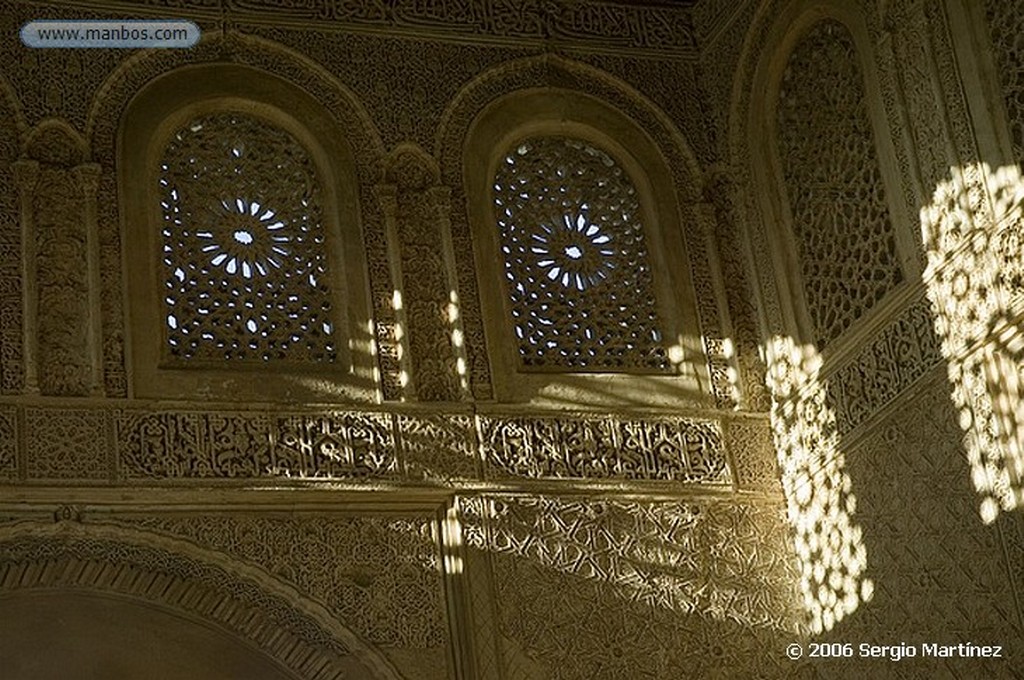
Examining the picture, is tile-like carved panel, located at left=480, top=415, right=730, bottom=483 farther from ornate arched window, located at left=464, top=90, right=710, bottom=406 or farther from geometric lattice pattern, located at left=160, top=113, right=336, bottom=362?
geometric lattice pattern, located at left=160, top=113, right=336, bottom=362

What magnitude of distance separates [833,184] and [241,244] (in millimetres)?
2672

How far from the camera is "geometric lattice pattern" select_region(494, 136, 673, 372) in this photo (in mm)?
8430

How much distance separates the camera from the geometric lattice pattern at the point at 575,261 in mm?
8430

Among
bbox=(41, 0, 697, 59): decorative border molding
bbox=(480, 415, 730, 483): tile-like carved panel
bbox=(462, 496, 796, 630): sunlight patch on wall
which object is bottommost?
bbox=(462, 496, 796, 630): sunlight patch on wall

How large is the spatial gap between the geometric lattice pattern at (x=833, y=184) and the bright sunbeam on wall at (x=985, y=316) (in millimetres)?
466

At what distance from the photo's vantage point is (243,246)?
809 cm

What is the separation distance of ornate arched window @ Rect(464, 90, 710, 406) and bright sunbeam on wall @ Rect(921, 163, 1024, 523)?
157cm

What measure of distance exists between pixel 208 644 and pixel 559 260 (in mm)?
2424

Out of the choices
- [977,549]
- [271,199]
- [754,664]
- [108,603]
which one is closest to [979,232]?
[977,549]

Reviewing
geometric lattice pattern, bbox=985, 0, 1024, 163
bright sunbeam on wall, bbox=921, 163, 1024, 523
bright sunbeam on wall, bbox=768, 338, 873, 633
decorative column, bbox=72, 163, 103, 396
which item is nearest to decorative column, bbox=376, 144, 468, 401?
Answer: decorative column, bbox=72, 163, 103, 396

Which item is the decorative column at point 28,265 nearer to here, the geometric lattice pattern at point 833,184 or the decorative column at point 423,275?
the decorative column at point 423,275

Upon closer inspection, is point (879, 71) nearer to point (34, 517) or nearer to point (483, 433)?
point (483, 433)

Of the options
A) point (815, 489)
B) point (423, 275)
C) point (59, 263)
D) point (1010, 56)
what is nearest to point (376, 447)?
point (423, 275)

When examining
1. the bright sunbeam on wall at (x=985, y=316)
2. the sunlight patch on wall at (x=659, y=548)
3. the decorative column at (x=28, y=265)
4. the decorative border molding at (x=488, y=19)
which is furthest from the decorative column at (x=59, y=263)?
the bright sunbeam on wall at (x=985, y=316)
